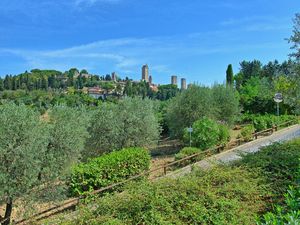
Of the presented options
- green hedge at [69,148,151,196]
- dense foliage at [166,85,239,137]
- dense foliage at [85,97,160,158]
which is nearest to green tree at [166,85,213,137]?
dense foliage at [166,85,239,137]

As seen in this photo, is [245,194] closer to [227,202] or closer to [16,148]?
[227,202]

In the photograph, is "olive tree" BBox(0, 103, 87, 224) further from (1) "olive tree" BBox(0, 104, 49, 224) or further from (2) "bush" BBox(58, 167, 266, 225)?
(2) "bush" BBox(58, 167, 266, 225)

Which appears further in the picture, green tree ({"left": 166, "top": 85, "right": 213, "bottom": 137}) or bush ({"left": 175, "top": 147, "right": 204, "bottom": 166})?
green tree ({"left": 166, "top": 85, "right": 213, "bottom": 137})

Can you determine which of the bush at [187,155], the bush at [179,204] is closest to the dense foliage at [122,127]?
the bush at [187,155]

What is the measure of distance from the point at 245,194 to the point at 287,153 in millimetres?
2431

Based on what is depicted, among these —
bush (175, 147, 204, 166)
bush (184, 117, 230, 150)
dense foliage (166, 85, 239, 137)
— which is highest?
dense foliage (166, 85, 239, 137)

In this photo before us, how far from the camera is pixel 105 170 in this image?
13086 millimetres

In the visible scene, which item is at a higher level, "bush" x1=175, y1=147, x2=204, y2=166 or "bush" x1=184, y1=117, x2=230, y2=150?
"bush" x1=184, y1=117, x2=230, y2=150

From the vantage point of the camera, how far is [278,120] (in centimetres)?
2858

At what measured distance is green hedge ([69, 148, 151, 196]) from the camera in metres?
12.5

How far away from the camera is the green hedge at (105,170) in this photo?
1245 centimetres

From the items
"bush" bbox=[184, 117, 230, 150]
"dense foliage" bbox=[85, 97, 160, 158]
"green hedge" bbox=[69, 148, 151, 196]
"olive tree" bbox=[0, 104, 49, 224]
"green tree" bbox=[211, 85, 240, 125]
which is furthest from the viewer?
"green tree" bbox=[211, 85, 240, 125]

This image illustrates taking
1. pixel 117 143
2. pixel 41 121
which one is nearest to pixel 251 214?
pixel 41 121

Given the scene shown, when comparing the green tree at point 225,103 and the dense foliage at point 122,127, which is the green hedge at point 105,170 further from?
the green tree at point 225,103
